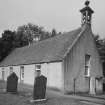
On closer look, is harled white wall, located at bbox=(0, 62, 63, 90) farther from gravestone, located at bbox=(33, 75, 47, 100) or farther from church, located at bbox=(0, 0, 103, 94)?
gravestone, located at bbox=(33, 75, 47, 100)

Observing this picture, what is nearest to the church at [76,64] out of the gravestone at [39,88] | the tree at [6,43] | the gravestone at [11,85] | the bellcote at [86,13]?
the bellcote at [86,13]

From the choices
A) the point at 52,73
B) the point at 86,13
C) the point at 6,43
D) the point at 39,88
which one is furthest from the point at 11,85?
the point at 6,43

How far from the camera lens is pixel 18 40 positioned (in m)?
46.6

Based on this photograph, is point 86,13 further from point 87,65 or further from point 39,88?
point 39,88

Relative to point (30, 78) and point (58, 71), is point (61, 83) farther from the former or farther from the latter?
point (30, 78)

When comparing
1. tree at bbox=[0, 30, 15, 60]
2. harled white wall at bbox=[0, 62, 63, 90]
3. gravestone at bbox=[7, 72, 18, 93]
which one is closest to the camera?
gravestone at bbox=[7, 72, 18, 93]

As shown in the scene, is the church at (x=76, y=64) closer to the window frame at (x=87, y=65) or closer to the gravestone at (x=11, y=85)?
the window frame at (x=87, y=65)

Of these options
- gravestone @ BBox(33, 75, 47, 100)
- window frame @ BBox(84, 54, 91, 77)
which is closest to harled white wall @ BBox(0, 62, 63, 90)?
window frame @ BBox(84, 54, 91, 77)

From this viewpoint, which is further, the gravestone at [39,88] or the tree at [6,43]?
the tree at [6,43]

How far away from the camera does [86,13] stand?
22844 mm

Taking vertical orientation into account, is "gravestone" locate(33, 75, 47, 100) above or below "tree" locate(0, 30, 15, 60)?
below

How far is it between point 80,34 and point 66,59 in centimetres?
389

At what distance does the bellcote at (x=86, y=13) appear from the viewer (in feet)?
74.3

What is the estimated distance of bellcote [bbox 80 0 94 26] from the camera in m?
22.6
